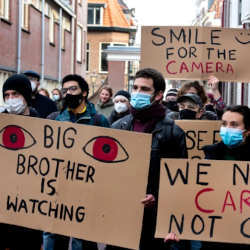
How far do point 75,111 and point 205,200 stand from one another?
1574mm

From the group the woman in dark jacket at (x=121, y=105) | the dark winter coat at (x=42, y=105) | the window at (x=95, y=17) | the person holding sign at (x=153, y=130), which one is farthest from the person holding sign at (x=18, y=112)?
the window at (x=95, y=17)

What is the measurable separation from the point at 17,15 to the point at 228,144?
15105 mm

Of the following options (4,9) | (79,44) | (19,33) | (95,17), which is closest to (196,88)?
(4,9)

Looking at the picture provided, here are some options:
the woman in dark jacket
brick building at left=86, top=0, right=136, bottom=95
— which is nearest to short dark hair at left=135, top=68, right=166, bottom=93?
the woman in dark jacket

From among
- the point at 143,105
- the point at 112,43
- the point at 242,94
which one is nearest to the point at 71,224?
the point at 143,105

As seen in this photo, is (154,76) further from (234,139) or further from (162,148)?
(234,139)

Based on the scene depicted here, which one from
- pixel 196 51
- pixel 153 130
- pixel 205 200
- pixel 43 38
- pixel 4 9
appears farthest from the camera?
pixel 43 38

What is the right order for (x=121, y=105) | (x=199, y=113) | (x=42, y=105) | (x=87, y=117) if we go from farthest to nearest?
1. (x=121, y=105)
2. (x=42, y=105)
3. (x=199, y=113)
4. (x=87, y=117)

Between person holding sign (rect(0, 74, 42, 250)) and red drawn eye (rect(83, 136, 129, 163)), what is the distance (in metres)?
0.80

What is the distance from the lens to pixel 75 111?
461cm

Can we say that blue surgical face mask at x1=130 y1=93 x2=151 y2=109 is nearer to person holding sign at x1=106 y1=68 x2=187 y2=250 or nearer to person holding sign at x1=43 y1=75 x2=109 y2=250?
person holding sign at x1=106 y1=68 x2=187 y2=250

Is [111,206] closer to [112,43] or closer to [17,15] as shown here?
[17,15]

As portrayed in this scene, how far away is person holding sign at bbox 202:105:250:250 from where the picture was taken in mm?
3699

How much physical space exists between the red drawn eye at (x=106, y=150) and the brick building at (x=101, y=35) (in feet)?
121
